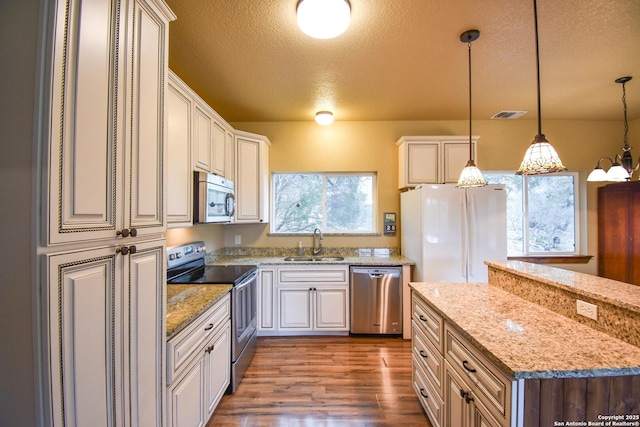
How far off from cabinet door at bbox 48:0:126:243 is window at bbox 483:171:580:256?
13.1ft

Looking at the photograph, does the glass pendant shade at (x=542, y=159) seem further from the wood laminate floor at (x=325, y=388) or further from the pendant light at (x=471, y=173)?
the wood laminate floor at (x=325, y=388)

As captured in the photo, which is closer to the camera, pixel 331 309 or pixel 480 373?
pixel 480 373

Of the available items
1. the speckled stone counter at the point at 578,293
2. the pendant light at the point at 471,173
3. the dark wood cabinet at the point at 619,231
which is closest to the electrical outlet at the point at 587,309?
the speckled stone counter at the point at 578,293

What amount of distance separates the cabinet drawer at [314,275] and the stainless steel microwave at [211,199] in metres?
0.90

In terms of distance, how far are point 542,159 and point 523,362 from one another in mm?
943

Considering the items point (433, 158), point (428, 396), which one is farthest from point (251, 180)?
point (428, 396)

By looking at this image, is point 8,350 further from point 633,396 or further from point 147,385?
point 633,396

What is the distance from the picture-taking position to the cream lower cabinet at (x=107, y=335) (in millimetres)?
723

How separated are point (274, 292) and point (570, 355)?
253 centimetres

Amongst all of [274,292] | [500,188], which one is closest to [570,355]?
[500,188]

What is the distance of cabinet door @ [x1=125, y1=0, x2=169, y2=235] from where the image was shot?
0.99 m

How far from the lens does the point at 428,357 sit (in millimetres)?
1687

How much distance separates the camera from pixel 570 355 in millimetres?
985

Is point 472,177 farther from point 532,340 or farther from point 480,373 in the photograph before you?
point 480,373
